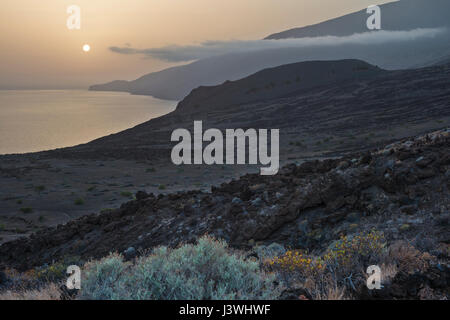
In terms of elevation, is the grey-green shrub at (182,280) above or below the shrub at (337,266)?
above

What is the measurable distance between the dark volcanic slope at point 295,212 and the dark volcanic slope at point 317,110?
22.2m

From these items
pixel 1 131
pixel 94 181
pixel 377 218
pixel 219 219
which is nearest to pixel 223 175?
pixel 94 181

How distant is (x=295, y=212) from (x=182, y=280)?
4171 millimetres

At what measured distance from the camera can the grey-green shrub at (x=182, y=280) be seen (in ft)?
11.2

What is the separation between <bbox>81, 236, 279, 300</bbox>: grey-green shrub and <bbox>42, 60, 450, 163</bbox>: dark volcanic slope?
2726cm

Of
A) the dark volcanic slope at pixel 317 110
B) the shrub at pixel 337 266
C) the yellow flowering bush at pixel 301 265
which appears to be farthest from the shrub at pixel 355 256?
the dark volcanic slope at pixel 317 110

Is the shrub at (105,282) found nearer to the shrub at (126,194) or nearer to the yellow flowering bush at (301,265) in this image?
the yellow flowering bush at (301,265)

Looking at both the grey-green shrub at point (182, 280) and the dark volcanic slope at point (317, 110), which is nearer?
the grey-green shrub at point (182, 280)

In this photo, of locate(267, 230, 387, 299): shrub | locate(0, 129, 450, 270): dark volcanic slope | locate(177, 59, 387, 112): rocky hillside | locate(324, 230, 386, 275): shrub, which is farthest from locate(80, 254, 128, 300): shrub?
locate(177, 59, 387, 112): rocky hillside

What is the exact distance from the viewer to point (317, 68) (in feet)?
268

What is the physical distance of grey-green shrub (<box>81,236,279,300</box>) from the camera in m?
3.40
